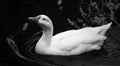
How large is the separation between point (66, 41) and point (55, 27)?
1.60m

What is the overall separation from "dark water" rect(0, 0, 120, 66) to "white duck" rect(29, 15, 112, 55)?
13 cm

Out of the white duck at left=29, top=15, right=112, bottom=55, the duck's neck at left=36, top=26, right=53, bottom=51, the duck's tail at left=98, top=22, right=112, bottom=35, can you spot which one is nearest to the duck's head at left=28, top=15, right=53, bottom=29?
the white duck at left=29, top=15, right=112, bottom=55

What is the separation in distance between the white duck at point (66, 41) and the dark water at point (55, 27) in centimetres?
13

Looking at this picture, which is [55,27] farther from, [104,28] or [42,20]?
[42,20]

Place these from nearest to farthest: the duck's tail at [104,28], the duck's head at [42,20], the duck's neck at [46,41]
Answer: the duck's head at [42,20] → the duck's neck at [46,41] → the duck's tail at [104,28]

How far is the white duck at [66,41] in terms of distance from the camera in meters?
8.58

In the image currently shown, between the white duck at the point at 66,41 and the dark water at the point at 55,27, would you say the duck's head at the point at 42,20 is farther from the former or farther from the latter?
the dark water at the point at 55,27

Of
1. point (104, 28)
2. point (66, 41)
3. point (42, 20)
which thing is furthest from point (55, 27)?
point (42, 20)

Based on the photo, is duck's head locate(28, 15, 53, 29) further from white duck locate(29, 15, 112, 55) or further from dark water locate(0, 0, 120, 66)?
dark water locate(0, 0, 120, 66)

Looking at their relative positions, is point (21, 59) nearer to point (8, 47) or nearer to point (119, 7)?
point (8, 47)

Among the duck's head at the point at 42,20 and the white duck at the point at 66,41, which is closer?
the duck's head at the point at 42,20

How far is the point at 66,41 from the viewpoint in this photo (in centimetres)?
866

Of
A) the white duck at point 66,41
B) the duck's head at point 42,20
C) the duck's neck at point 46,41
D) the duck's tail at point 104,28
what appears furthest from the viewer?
the duck's tail at point 104,28

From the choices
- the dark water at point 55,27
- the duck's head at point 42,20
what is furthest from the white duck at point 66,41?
the dark water at point 55,27
